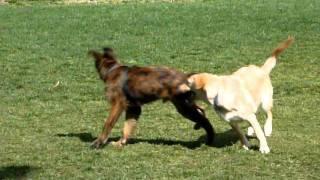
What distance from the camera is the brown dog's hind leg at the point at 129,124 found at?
326 inches

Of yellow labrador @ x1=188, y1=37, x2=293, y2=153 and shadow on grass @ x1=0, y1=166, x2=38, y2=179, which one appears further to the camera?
yellow labrador @ x1=188, y1=37, x2=293, y2=153

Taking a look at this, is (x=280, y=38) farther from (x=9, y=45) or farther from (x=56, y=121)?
(x=56, y=121)

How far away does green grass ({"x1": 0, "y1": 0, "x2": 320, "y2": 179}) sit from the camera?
7449 mm

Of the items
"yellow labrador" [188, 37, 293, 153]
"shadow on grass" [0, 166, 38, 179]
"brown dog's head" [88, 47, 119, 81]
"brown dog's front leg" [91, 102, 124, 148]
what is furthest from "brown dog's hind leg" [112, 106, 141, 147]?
"shadow on grass" [0, 166, 38, 179]

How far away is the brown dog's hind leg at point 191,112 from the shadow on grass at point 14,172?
1.72 meters

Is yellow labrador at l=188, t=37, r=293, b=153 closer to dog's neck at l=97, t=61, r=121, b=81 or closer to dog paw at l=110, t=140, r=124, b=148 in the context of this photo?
dog's neck at l=97, t=61, r=121, b=81

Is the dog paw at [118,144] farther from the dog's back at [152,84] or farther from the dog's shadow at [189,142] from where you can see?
the dog's back at [152,84]

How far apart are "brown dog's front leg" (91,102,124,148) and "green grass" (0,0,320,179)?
94 millimetres

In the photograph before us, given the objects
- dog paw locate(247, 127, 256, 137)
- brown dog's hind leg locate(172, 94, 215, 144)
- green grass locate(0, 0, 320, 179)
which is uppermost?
brown dog's hind leg locate(172, 94, 215, 144)

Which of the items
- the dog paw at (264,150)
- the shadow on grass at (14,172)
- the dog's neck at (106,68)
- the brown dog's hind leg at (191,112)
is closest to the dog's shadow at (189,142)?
the brown dog's hind leg at (191,112)

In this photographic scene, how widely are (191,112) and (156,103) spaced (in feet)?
9.35

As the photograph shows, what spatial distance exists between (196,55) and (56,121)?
17.8 ft

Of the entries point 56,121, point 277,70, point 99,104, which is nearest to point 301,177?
point 56,121

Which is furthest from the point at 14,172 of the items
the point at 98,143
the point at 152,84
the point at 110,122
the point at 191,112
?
the point at 191,112
